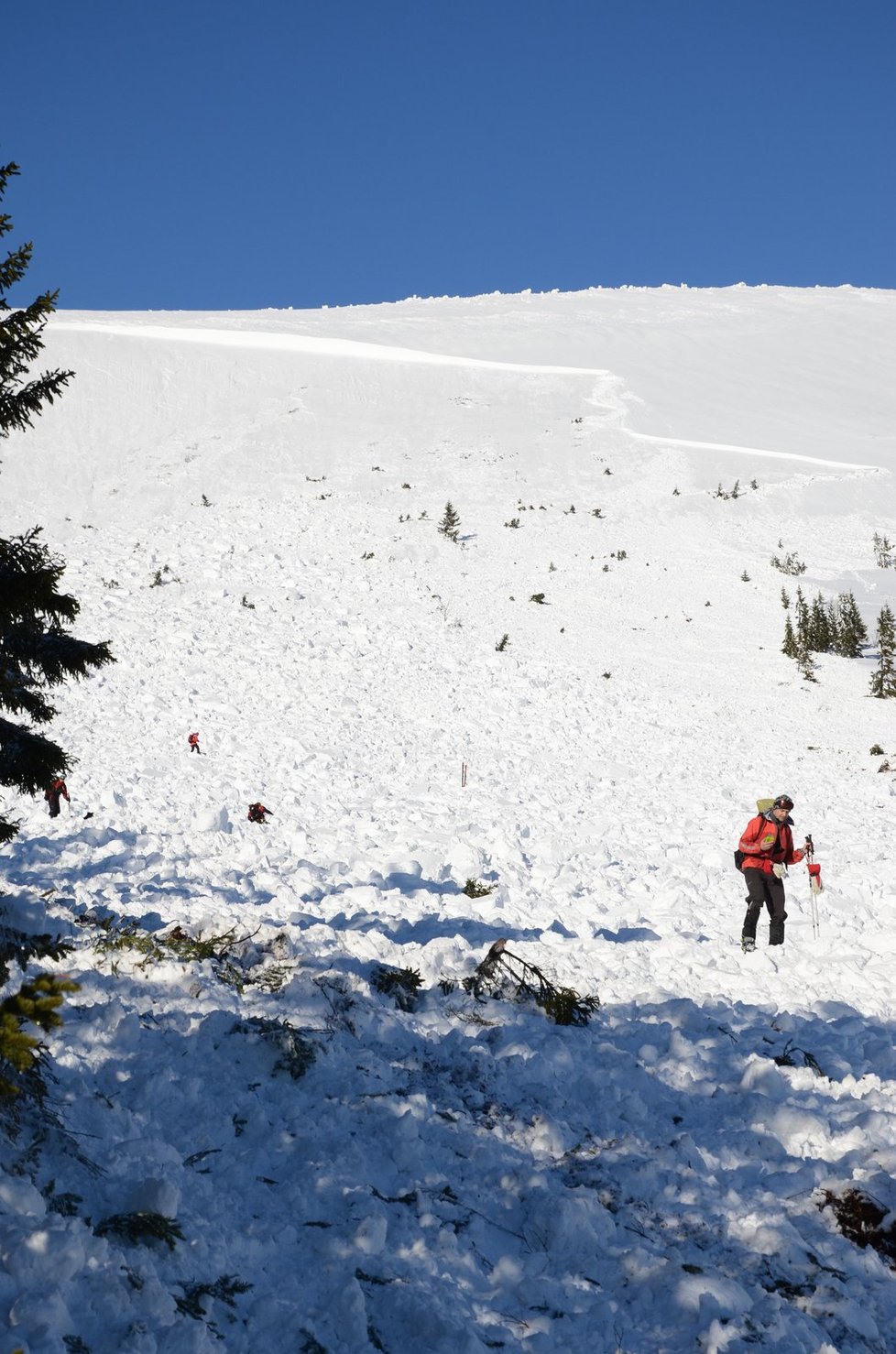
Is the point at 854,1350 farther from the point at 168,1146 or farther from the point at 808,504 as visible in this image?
the point at 808,504

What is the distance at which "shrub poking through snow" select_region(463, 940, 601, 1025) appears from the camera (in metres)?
6.19

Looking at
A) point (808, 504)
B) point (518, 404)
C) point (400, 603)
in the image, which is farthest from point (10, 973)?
point (518, 404)

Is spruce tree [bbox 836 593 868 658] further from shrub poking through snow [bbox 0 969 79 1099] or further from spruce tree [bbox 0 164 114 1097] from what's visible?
shrub poking through snow [bbox 0 969 79 1099]

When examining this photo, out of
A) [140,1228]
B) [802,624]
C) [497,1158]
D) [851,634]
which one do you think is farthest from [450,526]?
[140,1228]

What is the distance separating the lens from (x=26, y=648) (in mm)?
5613

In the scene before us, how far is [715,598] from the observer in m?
26.6

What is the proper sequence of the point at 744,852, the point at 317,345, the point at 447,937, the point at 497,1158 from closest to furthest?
1. the point at 497,1158
2. the point at 447,937
3. the point at 744,852
4. the point at 317,345

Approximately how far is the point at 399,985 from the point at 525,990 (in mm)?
959

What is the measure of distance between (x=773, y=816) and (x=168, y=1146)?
7.12m

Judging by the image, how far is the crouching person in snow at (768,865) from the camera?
28.3ft

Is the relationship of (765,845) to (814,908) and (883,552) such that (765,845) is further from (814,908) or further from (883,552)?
(883,552)

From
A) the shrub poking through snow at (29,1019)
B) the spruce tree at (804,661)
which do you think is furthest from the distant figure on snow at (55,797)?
the spruce tree at (804,661)

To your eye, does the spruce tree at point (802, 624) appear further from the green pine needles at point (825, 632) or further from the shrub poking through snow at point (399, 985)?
the shrub poking through snow at point (399, 985)

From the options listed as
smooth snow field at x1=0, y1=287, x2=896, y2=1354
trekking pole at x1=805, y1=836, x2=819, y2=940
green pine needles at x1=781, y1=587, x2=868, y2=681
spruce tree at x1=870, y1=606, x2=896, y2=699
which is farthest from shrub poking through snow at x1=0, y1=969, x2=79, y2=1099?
green pine needles at x1=781, y1=587, x2=868, y2=681
